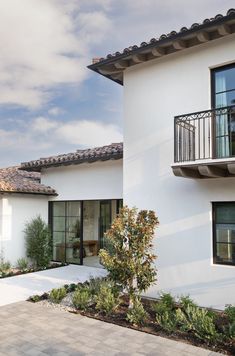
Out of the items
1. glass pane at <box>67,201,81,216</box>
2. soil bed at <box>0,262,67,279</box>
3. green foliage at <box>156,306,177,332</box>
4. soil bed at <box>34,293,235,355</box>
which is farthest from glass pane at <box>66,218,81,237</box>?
green foliage at <box>156,306,177,332</box>

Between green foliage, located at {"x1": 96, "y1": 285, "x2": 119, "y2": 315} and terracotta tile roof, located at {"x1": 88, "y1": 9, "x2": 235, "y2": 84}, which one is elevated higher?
terracotta tile roof, located at {"x1": 88, "y1": 9, "x2": 235, "y2": 84}

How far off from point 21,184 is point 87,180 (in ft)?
11.2

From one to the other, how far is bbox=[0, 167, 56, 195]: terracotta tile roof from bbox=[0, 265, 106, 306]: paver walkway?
3730mm

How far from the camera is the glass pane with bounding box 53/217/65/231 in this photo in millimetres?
15998

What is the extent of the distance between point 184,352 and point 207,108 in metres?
6.31

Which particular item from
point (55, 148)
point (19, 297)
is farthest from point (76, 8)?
point (55, 148)

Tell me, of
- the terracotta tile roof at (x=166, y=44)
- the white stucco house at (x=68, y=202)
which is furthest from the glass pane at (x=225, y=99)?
the white stucco house at (x=68, y=202)

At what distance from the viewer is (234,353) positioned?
627 centimetres

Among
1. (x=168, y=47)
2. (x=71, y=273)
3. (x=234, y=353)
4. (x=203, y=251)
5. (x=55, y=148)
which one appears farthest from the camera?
(x=55, y=148)

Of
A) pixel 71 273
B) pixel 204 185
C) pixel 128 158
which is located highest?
pixel 128 158

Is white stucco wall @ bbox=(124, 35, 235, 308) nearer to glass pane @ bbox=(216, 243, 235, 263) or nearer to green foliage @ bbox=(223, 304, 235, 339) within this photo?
glass pane @ bbox=(216, 243, 235, 263)

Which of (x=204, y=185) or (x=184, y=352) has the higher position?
(x=204, y=185)

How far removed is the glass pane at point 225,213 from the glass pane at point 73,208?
7.85 m

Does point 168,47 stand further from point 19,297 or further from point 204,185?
point 19,297
